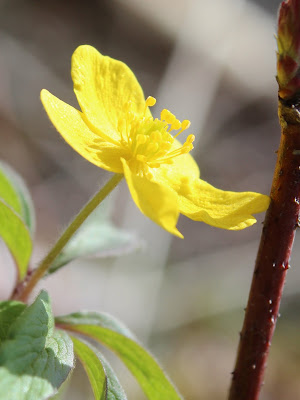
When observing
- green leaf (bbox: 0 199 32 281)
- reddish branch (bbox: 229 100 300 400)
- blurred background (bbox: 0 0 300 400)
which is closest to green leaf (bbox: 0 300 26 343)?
green leaf (bbox: 0 199 32 281)

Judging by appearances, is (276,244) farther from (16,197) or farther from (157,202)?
(16,197)

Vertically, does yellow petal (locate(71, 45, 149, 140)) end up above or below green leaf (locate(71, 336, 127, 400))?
above

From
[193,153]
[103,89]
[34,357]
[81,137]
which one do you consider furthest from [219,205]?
[193,153]

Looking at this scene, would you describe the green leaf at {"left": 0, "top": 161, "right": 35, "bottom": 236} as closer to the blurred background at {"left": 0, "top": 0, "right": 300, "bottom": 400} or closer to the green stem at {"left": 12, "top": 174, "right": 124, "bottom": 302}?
the green stem at {"left": 12, "top": 174, "right": 124, "bottom": 302}

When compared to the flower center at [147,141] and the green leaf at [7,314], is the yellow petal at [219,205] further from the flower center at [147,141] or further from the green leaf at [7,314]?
the green leaf at [7,314]

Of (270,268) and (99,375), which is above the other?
(270,268)
